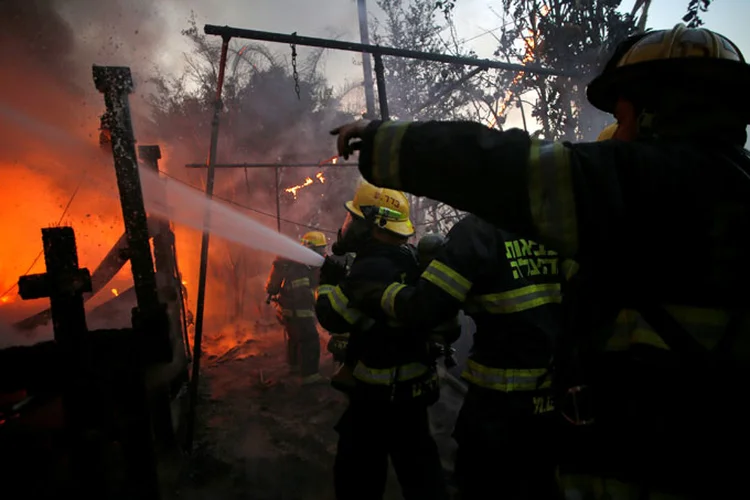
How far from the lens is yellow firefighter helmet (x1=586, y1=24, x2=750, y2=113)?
3.73 feet

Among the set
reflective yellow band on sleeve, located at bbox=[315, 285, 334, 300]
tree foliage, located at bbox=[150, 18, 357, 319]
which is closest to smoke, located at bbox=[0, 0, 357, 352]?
tree foliage, located at bbox=[150, 18, 357, 319]

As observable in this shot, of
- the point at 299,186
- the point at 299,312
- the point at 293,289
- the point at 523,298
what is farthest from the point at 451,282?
the point at 299,186

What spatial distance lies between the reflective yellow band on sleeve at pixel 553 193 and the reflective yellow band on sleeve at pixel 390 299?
1812 mm

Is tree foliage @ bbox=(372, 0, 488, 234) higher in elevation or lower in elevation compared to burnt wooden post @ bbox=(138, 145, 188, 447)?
higher

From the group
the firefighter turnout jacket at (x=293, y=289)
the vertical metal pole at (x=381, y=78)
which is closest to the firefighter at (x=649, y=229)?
the vertical metal pole at (x=381, y=78)

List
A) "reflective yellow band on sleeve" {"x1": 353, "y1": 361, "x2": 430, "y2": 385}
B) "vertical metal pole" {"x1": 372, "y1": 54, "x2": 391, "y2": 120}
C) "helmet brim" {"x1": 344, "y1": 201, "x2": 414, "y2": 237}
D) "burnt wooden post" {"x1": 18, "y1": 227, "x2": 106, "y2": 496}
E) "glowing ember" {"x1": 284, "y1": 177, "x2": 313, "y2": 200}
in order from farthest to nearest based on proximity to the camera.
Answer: "glowing ember" {"x1": 284, "y1": 177, "x2": 313, "y2": 200} < "vertical metal pole" {"x1": 372, "y1": 54, "x2": 391, "y2": 120} < "helmet brim" {"x1": 344, "y1": 201, "x2": 414, "y2": 237} < "reflective yellow band on sleeve" {"x1": 353, "y1": 361, "x2": 430, "y2": 385} < "burnt wooden post" {"x1": 18, "y1": 227, "x2": 106, "y2": 496}

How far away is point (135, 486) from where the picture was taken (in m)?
1.94

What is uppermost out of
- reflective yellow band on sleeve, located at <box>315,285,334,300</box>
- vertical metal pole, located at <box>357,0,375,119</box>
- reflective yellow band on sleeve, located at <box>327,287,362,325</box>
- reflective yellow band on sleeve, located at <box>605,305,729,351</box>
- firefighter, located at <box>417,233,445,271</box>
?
vertical metal pole, located at <box>357,0,375,119</box>

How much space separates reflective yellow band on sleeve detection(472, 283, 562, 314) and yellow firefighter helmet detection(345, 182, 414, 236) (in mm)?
1063

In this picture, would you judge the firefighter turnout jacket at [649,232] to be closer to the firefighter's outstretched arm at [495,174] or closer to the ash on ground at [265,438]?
the firefighter's outstretched arm at [495,174]

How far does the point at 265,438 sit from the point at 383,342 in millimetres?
3025

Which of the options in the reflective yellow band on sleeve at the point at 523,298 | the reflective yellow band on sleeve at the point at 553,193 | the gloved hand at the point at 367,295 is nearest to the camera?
the reflective yellow band on sleeve at the point at 553,193

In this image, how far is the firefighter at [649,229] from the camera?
1.01m

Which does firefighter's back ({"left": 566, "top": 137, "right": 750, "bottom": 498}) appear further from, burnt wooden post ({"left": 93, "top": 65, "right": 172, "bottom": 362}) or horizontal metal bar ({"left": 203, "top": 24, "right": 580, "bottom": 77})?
horizontal metal bar ({"left": 203, "top": 24, "right": 580, "bottom": 77})
